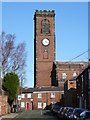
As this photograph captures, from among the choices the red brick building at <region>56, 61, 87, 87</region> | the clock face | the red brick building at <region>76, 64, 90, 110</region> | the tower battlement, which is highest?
the tower battlement

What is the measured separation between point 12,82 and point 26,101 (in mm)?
39915

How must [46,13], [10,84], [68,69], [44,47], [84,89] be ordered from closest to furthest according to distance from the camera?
[84,89] → [10,84] → [44,47] → [68,69] → [46,13]

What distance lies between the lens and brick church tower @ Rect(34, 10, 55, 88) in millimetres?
111438

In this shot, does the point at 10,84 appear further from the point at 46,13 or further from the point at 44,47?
the point at 46,13

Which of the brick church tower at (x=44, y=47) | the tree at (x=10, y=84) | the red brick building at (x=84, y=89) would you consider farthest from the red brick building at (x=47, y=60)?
the red brick building at (x=84, y=89)

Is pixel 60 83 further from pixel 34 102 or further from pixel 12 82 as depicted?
pixel 12 82

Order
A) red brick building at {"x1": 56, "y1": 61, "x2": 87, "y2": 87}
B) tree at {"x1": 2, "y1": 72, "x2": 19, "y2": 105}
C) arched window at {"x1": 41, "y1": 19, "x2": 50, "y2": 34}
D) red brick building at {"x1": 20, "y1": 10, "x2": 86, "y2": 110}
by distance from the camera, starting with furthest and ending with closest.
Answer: arched window at {"x1": 41, "y1": 19, "x2": 50, "y2": 34} < red brick building at {"x1": 56, "y1": 61, "x2": 87, "y2": 87} < red brick building at {"x1": 20, "y1": 10, "x2": 86, "y2": 110} < tree at {"x1": 2, "y1": 72, "x2": 19, "y2": 105}

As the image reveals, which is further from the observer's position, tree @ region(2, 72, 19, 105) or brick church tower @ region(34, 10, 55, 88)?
brick church tower @ region(34, 10, 55, 88)

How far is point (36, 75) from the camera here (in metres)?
111

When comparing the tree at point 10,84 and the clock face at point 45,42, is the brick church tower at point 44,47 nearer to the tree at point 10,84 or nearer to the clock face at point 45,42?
the clock face at point 45,42

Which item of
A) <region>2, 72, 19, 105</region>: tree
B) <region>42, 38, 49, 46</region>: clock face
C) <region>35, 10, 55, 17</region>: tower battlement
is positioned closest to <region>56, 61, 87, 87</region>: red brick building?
<region>42, 38, 49, 46</region>: clock face

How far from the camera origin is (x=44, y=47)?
372 feet

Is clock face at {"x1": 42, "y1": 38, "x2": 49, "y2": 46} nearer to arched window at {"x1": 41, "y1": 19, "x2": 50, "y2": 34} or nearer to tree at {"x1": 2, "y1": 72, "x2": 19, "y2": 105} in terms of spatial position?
arched window at {"x1": 41, "y1": 19, "x2": 50, "y2": 34}

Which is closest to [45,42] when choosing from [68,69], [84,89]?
[68,69]
